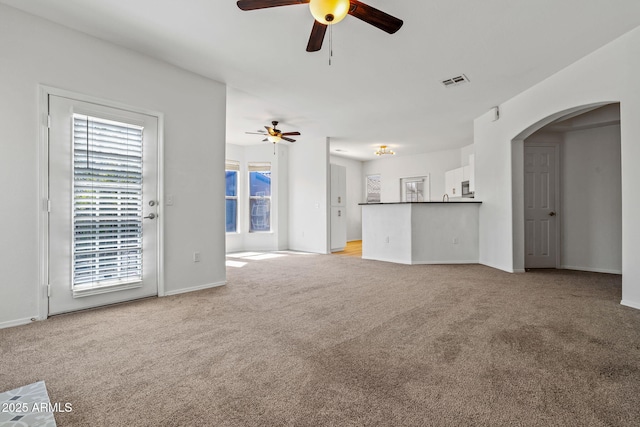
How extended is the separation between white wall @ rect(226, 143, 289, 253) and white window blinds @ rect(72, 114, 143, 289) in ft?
15.0

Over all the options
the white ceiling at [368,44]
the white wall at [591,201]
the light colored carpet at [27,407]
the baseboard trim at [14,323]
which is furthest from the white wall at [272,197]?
the light colored carpet at [27,407]

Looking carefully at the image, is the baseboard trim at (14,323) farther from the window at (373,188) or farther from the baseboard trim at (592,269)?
the window at (373,188)

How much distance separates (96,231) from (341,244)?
5.73 meters

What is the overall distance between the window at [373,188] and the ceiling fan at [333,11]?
828 centimetres

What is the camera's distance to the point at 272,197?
796cm

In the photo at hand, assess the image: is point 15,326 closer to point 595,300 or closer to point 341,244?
point 595,300

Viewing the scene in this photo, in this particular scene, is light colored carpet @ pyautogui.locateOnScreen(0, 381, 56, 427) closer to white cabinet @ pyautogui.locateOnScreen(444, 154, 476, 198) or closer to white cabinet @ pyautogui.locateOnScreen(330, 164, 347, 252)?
white cabinet @ pyautogui.locateOnScreen(330, 164, 347, 252)

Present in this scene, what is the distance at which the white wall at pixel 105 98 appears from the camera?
8.42 feet

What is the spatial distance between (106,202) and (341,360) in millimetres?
2792

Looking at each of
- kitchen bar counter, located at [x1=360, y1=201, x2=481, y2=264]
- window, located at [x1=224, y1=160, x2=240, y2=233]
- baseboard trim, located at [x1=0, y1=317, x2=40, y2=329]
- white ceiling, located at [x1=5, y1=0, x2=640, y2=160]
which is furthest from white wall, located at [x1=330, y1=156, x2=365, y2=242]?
baseboard trim, located at [x1=0, y1=317, x2=40, y2=329]

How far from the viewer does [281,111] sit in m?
5.42

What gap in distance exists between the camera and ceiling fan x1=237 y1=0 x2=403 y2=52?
6.55 ft

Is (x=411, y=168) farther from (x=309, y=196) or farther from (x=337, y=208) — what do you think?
(x=309, y=196)

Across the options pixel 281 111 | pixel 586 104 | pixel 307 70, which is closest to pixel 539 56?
pixel 586 104
